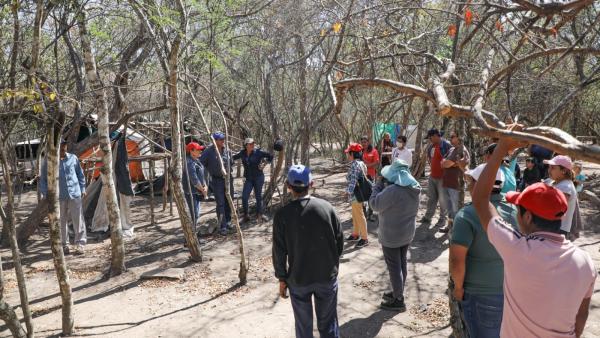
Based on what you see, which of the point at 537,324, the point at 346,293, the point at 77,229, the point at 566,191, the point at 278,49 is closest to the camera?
the point at 537,324

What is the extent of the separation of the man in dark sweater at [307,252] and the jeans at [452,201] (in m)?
4.36

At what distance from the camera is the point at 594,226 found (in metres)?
8.31

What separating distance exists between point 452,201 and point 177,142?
431 centimetres

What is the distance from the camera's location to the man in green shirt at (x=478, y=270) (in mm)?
2941

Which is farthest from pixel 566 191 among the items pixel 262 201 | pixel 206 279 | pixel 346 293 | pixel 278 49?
pixel 278 49

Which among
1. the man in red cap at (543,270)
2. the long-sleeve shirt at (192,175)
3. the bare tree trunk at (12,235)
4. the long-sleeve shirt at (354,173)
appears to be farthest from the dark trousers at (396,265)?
the long-sleeve shirt at (192,175)

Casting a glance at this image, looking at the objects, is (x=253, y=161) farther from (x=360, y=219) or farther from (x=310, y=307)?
(x=310, y=307)

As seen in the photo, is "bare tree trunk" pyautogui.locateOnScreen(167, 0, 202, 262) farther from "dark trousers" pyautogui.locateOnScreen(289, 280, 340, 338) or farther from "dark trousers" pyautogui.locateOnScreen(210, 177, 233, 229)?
"dark trousers" pyautogui.locateOnScreen(289, 280, 340, 338)

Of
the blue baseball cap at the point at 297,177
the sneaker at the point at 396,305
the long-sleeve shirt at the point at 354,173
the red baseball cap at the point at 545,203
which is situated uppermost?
the blue baseball cap at the point at 297,177

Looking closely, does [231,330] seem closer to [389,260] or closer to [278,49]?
[389,260]

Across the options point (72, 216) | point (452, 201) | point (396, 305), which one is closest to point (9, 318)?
point (396, 305)

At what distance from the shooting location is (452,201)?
7496 mm

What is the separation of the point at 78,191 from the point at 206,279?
280cm

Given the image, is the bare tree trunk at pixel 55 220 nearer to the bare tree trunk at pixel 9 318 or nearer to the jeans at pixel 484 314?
the bare tree trunk at pixel 9 318
